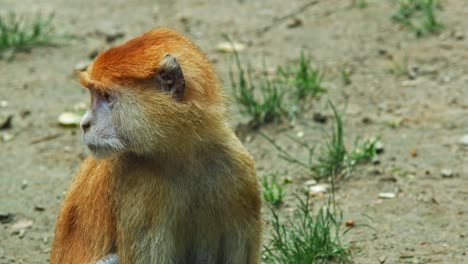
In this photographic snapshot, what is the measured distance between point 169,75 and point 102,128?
0.41 meters

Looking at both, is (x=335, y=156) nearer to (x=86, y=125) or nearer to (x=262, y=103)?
(x=262, y=103)

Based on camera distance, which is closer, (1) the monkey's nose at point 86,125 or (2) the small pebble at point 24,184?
(1) the monkey's nose at point 86,125

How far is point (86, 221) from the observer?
15.9 feet

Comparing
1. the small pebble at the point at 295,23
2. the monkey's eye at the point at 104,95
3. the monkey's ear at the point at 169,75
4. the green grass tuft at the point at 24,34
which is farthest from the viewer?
the small pebble at the point at 295,23

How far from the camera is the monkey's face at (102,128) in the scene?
4.43 meters

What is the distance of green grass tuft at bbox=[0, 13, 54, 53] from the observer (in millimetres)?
9008

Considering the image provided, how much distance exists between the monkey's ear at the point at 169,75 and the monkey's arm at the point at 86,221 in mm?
614

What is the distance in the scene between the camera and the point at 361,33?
8.80 meters

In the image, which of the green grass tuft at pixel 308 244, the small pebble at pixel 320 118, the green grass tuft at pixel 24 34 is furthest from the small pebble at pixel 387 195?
the green grass tuft at pixel 24 34

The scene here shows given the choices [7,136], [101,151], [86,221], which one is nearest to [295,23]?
[7,136]

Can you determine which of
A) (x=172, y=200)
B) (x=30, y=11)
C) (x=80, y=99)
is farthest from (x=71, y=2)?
(x=172, y=200)

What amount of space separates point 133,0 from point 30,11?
3.60ft

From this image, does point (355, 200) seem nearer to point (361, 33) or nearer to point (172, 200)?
point (172, 200)

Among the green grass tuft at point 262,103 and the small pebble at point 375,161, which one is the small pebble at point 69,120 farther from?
the small pebble at point 375,161
